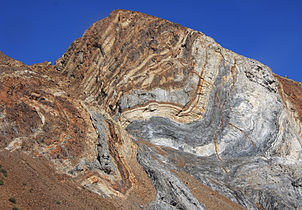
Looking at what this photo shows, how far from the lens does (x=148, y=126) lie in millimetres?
29312

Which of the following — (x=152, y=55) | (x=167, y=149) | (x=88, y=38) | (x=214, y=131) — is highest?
(x=88, y=38)

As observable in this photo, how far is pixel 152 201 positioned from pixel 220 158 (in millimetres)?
11690

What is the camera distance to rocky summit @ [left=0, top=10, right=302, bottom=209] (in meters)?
16.9

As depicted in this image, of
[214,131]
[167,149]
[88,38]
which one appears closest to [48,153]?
[167,149]

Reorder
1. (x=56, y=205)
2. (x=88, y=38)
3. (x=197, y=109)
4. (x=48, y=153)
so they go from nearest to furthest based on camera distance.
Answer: (x=56, y=205) < (x=48, y=153) < (x=197, y=109) < (x=88, y=38)

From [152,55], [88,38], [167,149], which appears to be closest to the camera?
[167,149]

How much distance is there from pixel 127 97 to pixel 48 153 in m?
14.3

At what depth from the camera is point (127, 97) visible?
3098cm

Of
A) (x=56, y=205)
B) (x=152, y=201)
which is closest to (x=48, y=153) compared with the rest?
(x=56, y=205)

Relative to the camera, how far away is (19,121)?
1795cm

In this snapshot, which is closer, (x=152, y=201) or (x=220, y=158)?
(x=152, y=201)

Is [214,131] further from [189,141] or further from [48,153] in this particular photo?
[48,153]

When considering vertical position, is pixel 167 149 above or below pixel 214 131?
below

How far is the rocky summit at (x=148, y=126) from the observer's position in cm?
1692
